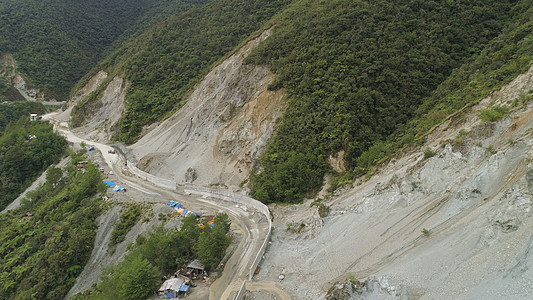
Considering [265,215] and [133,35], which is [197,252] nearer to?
[265,215]

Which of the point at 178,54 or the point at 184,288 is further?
the point at 178,54

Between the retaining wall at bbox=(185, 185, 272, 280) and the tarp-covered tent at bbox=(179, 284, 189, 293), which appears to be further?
the retaining wall at bbox=(185, 185, 272, 280)

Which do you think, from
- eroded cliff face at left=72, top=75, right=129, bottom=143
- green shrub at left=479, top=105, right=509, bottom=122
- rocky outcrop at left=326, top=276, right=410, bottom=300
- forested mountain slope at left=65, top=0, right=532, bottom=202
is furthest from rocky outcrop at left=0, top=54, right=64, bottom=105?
green shrub at left=479, top=105, right=509, bottom=122

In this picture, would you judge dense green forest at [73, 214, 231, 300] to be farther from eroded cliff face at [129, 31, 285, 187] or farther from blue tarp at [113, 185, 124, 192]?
blue tarp at [113, 185, 124, 192]

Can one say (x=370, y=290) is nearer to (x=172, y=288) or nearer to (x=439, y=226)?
(x=439, y=226)

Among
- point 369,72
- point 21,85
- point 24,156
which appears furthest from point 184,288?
point 21,85

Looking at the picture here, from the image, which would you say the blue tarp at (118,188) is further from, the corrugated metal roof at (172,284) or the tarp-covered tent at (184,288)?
the tarp-covered tent at (184,288)

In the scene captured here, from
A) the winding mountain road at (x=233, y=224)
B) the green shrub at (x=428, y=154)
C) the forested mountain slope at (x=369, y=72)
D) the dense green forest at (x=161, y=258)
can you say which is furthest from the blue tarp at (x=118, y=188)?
the green shrub at (x=428, y=154)
